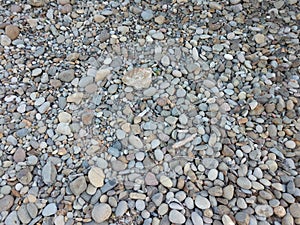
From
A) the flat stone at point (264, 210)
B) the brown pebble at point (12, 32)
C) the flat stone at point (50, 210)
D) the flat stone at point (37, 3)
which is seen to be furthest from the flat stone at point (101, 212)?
the flat stone at point (37, 3)

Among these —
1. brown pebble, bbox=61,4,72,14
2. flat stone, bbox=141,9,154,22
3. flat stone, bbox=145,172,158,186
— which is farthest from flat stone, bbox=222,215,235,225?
brown pebble, bbox=61,4,72,14

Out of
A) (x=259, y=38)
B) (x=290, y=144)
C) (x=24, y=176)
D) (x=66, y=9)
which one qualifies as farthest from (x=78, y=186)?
(x=259, y=38)

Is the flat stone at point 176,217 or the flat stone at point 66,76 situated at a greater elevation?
the flat stone at point 66,76

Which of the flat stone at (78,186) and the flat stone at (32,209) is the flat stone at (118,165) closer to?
the flat stone at (78,186)

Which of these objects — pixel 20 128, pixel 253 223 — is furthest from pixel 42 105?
pixel 253 223

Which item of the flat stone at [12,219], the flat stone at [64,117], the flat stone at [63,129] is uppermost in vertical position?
the flat stone at [64,117]

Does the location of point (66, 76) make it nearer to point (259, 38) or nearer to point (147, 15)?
point (147, 15)
